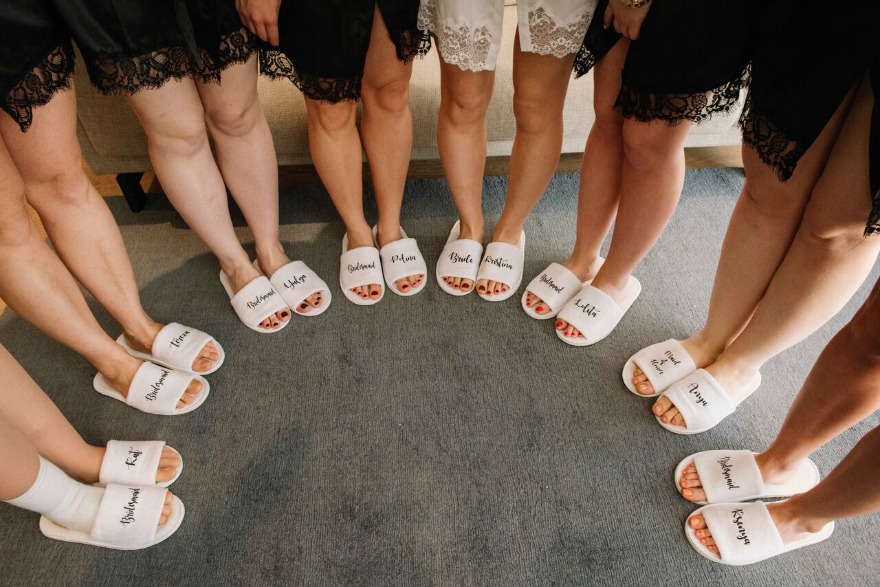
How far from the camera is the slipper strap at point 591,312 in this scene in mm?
1504

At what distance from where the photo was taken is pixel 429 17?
118cm

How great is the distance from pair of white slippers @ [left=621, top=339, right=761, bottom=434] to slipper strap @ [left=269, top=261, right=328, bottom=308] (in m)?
0.89

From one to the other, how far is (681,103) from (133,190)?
1715 mm

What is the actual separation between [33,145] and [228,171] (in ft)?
1.47

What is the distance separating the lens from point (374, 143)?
151cm

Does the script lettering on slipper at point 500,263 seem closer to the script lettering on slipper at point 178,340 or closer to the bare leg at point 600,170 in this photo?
the bare leg at point 600,170

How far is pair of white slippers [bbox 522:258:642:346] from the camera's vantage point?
1.51 m

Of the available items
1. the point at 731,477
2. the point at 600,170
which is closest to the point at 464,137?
the point at 600,170

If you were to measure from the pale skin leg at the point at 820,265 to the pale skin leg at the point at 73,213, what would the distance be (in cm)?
130

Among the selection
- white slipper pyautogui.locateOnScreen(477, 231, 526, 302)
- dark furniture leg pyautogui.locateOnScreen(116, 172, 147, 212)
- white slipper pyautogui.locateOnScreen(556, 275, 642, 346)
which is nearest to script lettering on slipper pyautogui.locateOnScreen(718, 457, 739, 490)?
white slipper pyautogui.locateOnScreen(556, 275, 642, 346)

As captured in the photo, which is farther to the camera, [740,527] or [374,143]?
[374,143]

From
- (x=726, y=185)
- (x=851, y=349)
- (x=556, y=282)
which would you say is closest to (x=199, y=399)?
(x=556, y=282)

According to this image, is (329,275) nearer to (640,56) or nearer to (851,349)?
(640,56)

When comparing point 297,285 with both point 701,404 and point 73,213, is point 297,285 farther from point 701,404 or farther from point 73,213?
point 701,404
